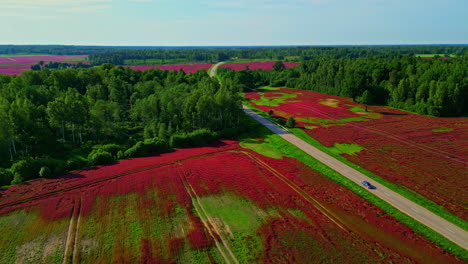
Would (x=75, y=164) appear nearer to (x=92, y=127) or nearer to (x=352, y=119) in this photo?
(x=92, y=127)

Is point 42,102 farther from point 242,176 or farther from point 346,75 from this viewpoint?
point 346,75

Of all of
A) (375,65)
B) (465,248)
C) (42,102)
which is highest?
(375,65)

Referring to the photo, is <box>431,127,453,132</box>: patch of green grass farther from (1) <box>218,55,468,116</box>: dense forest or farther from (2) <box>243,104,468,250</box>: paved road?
(2) <box>243,104,468,250</box>: paved road

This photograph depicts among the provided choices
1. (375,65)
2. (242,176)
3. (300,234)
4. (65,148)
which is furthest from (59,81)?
(375,65)

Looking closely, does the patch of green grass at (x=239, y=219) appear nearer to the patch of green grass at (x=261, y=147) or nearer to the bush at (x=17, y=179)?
the patch of green grass at (x=261, y=147)

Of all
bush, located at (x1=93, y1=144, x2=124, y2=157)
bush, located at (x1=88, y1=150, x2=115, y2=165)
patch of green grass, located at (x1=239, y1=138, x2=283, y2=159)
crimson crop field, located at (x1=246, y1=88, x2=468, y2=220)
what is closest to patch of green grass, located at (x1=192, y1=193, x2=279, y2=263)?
patch of green grass, located at (x1=239, y1=138, x2=283, y2=159)

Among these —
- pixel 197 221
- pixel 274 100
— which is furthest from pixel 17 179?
pixel 274 100
